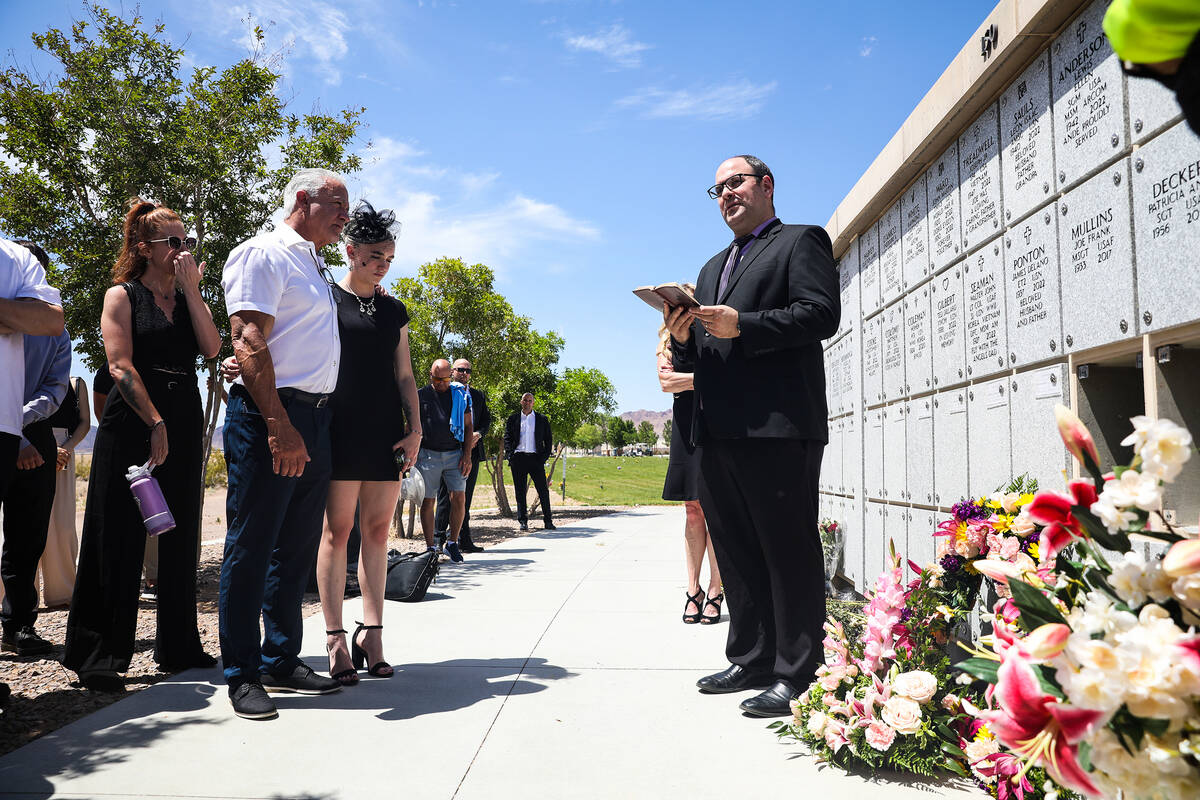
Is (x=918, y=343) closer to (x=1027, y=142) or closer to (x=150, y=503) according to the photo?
(x=1027, y=142)

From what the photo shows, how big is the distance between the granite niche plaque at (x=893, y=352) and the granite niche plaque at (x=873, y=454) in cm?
26

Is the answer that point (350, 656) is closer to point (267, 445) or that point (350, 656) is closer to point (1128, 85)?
point (267, 445)

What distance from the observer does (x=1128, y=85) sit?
8.21ft

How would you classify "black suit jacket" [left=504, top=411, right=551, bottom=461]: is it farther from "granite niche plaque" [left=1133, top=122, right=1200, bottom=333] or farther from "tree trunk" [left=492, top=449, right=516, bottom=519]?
"granite niche plaque" [left=1133, top=122, right=1200, bottom=333]

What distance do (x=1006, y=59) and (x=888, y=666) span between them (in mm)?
2388

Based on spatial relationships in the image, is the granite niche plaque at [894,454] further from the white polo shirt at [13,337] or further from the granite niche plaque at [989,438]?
the white polo shirt at [13,337]

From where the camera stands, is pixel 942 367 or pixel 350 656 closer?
pixel 350 656

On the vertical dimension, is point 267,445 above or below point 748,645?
above

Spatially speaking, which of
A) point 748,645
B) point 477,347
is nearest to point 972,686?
point 748,645

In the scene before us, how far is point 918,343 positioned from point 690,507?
176 cm

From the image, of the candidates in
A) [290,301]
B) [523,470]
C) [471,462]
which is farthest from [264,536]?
[523,470]

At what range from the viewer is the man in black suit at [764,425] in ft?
10.2

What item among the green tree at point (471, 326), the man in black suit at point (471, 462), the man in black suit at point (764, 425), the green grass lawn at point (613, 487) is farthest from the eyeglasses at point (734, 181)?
the green grass lawn at point (613, 487)

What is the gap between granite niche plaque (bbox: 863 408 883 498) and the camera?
521cm
